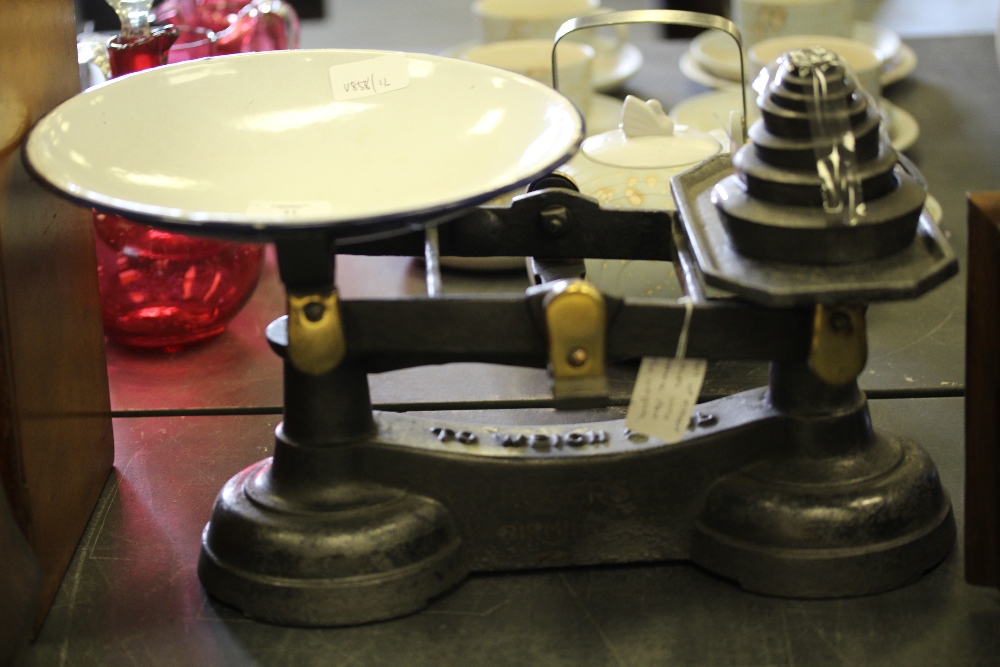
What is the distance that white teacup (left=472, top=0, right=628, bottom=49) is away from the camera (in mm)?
1477

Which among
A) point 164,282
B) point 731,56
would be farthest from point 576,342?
point 731,56

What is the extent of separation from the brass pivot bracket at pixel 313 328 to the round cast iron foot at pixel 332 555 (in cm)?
10

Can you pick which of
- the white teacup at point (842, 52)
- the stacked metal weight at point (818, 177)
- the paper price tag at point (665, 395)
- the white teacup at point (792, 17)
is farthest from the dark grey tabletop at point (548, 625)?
the white teacup at point (792, 17)

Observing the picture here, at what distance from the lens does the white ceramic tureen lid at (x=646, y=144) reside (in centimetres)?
97

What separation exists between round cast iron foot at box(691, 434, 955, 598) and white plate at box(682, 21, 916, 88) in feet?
2.81

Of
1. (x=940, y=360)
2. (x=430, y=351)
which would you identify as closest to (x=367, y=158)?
(x=430, y=351)

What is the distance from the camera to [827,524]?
0.74 m

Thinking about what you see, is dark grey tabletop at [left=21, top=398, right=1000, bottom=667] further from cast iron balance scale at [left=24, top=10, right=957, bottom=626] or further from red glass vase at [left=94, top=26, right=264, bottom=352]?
red glass vase at [left=94, top=26, right=264, bottom=352]

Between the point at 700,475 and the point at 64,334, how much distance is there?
447 mm

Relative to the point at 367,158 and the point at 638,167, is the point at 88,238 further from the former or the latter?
the point at 638,167

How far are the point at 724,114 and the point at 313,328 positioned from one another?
0.85m

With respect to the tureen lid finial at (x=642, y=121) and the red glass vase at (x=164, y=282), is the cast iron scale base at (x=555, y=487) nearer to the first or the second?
the tureen lid finial at (x=642, y=121)

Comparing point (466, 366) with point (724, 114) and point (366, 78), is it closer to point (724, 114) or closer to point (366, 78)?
point (366, 78)

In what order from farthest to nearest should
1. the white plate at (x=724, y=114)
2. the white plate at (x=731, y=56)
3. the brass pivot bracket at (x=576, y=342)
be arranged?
the white plate at (x=731, y=56)
the white plate at (x=724, y=114)
the brass pivot bracket at (x=576, y=342)
